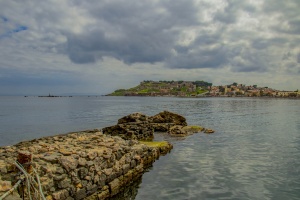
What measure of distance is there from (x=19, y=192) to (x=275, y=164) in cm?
2086

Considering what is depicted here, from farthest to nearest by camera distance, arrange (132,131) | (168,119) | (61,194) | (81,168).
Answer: (168,119) < (132,131) < (81,168) < (61,194)

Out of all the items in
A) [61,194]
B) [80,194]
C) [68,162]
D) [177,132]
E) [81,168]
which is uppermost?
[68,162]

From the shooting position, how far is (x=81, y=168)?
15.0m

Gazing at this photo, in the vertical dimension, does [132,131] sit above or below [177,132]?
above

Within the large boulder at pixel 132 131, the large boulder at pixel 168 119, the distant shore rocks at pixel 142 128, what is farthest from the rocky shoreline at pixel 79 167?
the large boulder at pixel 168 119

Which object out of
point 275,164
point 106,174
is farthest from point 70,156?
point 275,164

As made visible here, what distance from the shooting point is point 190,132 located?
43.9 metres

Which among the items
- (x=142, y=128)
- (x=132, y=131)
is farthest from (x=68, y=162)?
(x=142, y=128)

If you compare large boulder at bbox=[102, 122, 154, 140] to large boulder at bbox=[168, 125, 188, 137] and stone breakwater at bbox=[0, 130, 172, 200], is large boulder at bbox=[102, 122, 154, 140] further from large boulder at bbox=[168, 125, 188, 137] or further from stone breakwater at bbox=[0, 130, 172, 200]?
stone breakwater at bbox=[0, 130, 172, 200]

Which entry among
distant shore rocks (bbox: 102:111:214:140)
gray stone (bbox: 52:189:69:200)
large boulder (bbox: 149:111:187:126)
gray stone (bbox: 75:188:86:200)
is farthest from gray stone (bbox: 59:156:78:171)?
large boulder (bbox: 149:111:187:126)

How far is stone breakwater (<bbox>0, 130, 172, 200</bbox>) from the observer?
12850 mm

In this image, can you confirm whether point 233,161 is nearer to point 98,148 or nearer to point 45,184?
point 98,148

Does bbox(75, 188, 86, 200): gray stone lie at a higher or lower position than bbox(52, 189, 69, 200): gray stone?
lower

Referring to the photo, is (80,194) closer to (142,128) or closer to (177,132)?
(142,128)
